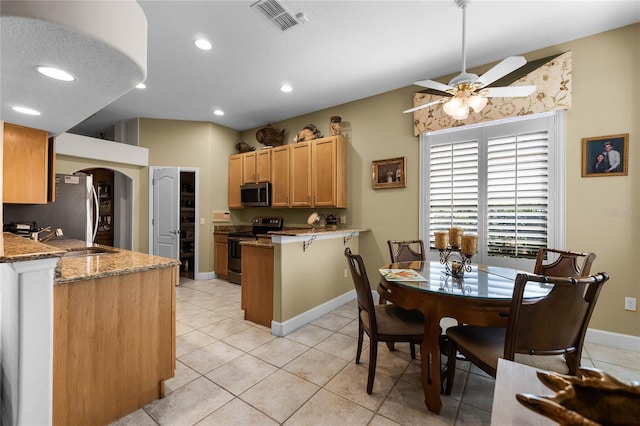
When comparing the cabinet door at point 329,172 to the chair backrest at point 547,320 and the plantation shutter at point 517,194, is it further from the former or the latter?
the chair backrest at point 547,320

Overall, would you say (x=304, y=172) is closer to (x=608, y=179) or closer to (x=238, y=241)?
(x=238, y=241)

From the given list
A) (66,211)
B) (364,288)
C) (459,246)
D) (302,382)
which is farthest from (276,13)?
(66,211)

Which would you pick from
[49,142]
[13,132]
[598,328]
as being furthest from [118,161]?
[598,328]

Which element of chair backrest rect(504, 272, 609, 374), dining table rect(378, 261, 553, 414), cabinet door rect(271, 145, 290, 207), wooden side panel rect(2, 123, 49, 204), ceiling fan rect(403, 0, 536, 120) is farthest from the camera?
cabinet door rect(271, 145, 290, 207)

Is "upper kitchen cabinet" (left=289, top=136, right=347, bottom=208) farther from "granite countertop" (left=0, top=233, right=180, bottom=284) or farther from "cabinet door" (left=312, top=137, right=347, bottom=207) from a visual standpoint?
"granite countertop" (left=0, top=233, right=180, bottom=284)

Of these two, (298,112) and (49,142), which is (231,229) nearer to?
(298,112)

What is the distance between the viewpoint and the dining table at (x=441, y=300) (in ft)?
5.21

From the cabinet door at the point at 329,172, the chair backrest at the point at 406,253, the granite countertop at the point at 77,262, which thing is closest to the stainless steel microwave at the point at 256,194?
the cabinet door at the point at 329,172

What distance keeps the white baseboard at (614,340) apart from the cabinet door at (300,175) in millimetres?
3508

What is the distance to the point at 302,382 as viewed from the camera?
6.69ft

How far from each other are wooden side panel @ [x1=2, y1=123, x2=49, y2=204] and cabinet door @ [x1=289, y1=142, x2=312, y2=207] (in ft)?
9.37

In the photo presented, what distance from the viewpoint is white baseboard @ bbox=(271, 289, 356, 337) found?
2.83m

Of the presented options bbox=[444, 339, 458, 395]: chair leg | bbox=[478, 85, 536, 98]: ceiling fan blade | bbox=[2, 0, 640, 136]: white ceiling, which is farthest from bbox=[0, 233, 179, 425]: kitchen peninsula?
bbox=[478, 85, 536, 98]: ceiling fan blade

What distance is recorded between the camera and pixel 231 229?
545 cm
